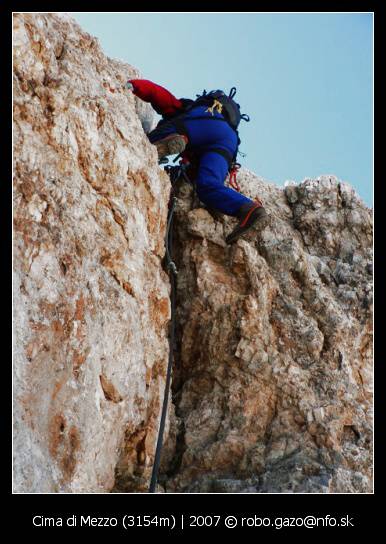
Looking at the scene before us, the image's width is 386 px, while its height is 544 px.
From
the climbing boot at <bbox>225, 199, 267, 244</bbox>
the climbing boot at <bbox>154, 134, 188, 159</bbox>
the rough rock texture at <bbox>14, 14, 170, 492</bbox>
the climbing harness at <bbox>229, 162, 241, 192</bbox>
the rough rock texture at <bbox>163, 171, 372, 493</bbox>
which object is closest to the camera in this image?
the rough rock texture at <bbox>14, 14, 170, 492</bbox>

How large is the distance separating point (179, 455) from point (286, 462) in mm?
1109

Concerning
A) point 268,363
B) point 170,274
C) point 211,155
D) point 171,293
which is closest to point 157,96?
point 211,155

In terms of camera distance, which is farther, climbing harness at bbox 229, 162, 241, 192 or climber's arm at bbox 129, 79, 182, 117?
climbing harness at bbox 229, 162, 241, 192

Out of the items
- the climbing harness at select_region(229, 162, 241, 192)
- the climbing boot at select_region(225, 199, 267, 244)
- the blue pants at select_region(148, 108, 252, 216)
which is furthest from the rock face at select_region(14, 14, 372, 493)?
the climbing harness at select_region(229, 162, 241, 192)

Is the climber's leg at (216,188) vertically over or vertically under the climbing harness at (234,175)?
under

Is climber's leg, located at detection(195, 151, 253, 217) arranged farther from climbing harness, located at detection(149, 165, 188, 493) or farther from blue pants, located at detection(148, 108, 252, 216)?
climbing harness, located at detection(149, 165, 188, 493)

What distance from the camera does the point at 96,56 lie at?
297 inches

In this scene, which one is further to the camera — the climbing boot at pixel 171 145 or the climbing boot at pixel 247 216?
the climbing boot at pixel 171 145

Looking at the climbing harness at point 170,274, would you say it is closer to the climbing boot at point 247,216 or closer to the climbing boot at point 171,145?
the climbing boot at point 171,145

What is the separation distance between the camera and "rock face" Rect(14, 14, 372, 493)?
16.5 ft

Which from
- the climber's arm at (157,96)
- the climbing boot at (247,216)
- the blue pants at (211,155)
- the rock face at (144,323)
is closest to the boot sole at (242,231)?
the climbing boot at (247,216)

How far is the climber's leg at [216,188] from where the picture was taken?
24.3 feet

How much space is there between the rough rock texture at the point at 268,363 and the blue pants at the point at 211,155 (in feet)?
1.01
